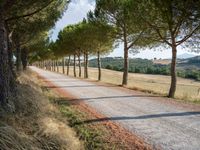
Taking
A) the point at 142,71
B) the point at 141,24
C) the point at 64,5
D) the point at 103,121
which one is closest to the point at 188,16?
the point at 141,24

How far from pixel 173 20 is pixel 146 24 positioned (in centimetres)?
258

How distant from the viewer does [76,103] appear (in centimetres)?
1648

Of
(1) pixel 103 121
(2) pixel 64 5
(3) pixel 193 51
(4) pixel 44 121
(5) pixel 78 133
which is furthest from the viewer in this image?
(3) pixel 193 51

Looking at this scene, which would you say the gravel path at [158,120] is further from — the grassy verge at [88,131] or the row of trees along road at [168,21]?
the row of trees along road at [168,21]

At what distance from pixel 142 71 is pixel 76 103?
110 meters

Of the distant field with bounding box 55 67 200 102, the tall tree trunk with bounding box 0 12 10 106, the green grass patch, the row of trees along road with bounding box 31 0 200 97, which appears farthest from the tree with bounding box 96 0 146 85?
the tall tree trunk with bounding box 0 12 10 106

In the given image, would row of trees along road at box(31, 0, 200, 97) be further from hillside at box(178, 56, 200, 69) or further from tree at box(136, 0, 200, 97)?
hillside at box(178, 56, 200, 69)

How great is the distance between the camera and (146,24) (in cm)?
2220

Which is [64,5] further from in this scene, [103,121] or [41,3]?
[103,121]

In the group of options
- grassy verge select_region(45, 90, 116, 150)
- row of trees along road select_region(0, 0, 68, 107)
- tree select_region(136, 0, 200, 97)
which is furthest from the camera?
tree select_region(136, 0, 200, 97)

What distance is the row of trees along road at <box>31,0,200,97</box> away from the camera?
752 inches

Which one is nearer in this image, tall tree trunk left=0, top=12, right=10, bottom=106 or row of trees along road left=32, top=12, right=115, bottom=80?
tall tree trunk left=0, top=12, right=10, bottom=106

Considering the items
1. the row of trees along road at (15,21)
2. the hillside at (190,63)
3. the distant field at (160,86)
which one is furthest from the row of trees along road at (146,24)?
the hillside at (190,63)

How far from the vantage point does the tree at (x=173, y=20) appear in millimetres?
18219
